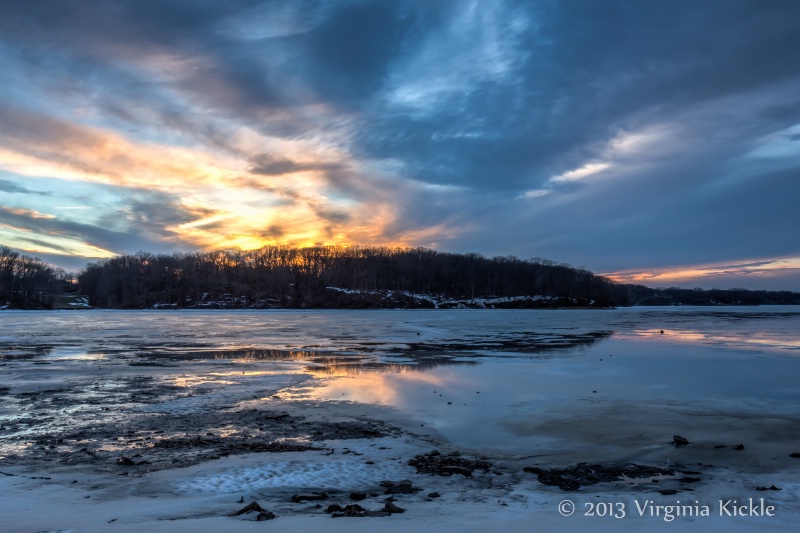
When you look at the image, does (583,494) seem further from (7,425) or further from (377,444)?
(7,425)

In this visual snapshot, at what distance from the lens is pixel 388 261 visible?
186 m

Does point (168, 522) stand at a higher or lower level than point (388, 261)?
lower

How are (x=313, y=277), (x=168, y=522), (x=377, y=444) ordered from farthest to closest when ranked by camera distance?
1. (x=313, y=277)
2. (x=377, y=444)
3. (x=168, y=522)

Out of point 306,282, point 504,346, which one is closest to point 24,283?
point 306,282

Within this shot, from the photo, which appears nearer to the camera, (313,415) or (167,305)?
(313,415)

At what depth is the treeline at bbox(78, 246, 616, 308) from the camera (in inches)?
5595

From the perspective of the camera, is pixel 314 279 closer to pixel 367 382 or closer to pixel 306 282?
pixel 306 282

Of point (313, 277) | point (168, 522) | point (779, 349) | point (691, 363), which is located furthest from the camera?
point (313, 277)

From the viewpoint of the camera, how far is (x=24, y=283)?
122m

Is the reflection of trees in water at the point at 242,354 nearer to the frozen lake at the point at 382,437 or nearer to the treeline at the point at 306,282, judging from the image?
the frozen lake at the point at 382,437

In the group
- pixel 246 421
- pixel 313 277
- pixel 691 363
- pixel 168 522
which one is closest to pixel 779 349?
pixel 691 363

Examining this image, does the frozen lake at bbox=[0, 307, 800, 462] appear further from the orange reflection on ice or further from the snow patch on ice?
the snow patch on ice

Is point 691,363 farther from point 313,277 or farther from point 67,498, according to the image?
point 313,277

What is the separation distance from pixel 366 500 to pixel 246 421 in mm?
4950
